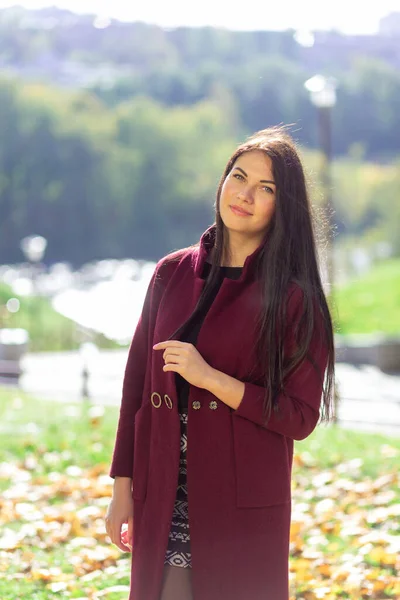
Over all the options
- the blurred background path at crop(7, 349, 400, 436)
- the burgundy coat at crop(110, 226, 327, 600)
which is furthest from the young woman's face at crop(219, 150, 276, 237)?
the blurred background path at crop(7, 349, 400, 436)

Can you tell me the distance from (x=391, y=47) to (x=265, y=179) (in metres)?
82.5

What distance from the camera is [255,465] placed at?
238 cm

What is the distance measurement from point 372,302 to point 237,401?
5170 cm

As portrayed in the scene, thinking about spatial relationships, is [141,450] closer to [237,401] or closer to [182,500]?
[182,500]

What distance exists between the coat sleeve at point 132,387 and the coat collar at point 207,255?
0.13 meters

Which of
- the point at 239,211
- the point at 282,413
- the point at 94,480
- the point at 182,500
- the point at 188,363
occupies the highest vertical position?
the point at 239,211

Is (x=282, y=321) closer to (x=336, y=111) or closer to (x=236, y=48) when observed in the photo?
(x=336, y=111)

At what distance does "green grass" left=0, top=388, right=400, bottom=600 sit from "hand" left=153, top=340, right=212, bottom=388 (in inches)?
82.7

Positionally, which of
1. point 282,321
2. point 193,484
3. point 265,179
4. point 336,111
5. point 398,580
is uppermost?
point 336,111

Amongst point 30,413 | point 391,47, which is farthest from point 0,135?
point 30,413

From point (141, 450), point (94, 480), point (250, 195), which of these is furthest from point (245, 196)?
point (94, 480)

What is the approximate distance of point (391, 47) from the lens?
80.7 metres

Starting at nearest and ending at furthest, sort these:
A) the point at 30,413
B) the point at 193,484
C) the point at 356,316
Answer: the point at 193,484
the point at 30,413
the point at 356,316

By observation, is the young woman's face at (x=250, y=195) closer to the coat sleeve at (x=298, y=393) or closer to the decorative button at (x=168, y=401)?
the coat sleeve at (x=298, y=393)
